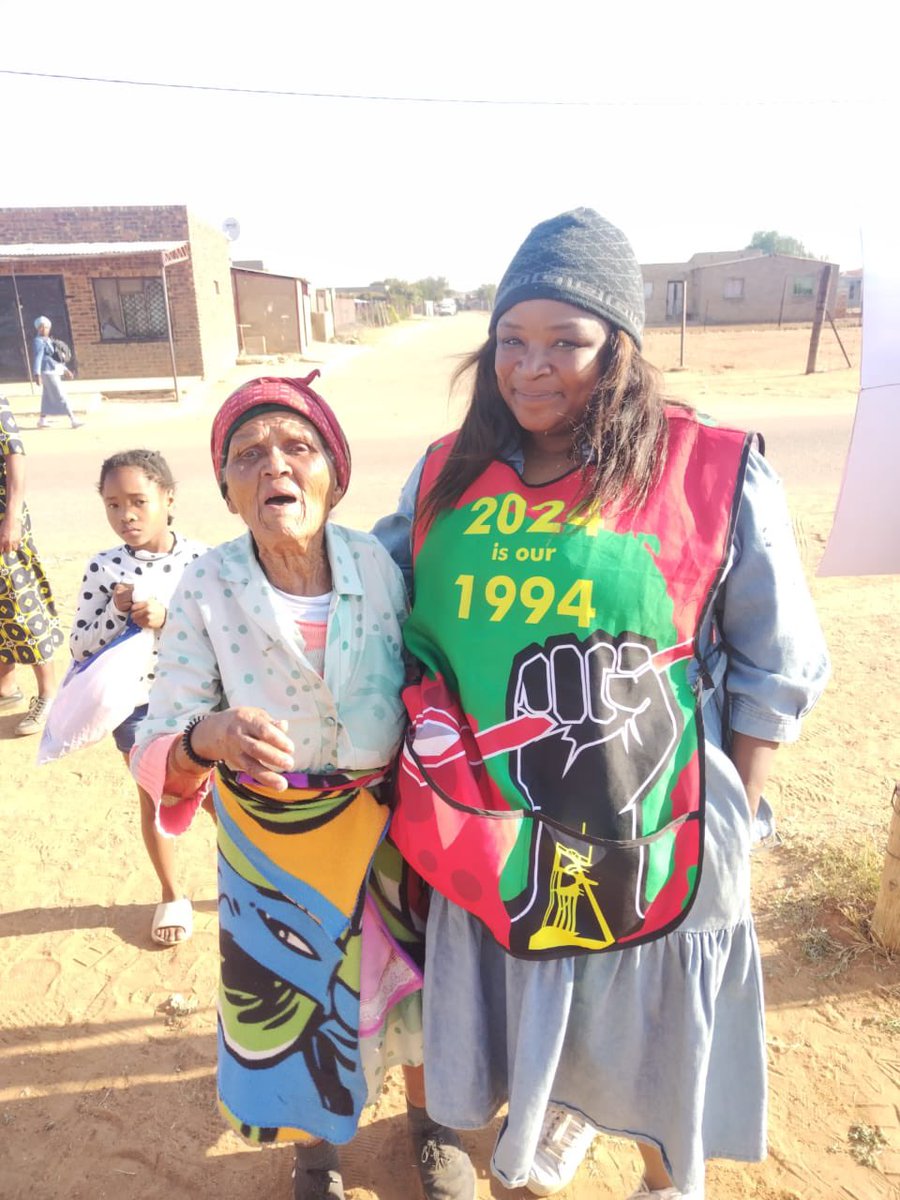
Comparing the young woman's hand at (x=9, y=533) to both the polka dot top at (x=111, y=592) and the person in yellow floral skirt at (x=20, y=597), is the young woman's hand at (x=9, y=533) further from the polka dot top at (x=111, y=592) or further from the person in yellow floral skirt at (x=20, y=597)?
the polka dot top at (x=111, y=592)

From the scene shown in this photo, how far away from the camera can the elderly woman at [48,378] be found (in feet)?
40.4

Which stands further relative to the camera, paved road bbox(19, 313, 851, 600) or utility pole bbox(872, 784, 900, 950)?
paved road bbox(19, 313, 851, 600)

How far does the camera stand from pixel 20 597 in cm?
402

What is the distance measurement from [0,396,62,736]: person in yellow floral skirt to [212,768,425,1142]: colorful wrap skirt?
110 inches

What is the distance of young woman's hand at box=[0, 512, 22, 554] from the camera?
3.90m

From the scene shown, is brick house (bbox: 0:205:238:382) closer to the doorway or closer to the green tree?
the doorway

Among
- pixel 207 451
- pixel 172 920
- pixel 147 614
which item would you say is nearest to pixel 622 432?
pixel 147 614

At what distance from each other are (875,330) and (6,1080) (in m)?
2.91

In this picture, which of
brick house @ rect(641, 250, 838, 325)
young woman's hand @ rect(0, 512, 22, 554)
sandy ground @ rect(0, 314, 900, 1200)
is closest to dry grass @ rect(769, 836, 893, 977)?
sandy ground @ rect(0, 314, 900, 1200)

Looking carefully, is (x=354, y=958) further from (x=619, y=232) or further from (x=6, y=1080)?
(x=619, y=232)

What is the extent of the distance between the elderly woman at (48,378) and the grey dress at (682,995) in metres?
12.7

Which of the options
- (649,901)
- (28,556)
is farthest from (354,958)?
(28,556)

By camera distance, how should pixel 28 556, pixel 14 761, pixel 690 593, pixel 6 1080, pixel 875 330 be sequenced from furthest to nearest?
pixel 28 556, pixel 14 761, pixel 6 1080, pixel 875 330, pixel 690 593

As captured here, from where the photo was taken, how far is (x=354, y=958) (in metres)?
1.66
